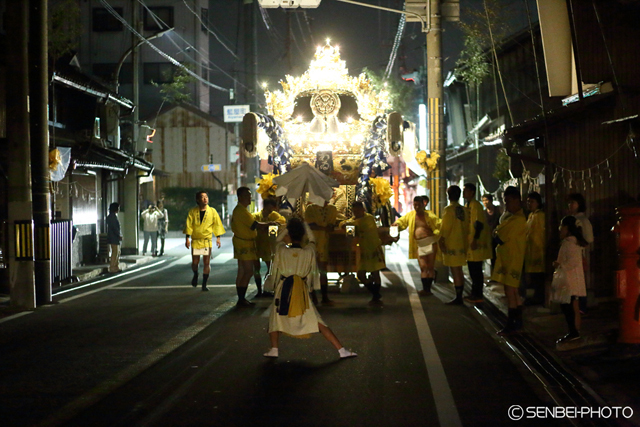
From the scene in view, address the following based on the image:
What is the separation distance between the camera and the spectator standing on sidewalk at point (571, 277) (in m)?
8.25

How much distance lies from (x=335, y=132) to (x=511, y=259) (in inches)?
320

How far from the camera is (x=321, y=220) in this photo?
12.5 m

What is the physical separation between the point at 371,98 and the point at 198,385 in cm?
1095

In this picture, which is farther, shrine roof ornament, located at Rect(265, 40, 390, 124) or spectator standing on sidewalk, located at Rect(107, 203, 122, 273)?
spectator standing on sidewalk, located at Rect(107, 203, 122, 273)

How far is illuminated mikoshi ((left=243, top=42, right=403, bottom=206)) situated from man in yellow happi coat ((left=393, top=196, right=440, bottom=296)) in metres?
2.10

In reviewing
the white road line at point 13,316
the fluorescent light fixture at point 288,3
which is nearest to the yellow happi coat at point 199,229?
the white road line at point 13,316

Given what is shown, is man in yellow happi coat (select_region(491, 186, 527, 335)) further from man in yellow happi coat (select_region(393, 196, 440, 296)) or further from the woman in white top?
man in yellow happi coat (select_region(393, 196, 440, 296))

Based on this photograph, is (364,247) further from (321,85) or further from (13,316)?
(13,316)

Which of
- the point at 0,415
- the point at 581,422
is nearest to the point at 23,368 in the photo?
the point at 0,415

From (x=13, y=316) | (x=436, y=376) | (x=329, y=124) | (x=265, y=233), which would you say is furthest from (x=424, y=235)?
(x=13, y=316)

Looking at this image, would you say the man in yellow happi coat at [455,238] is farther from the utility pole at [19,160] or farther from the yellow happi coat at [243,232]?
the utility pole at [19,160]

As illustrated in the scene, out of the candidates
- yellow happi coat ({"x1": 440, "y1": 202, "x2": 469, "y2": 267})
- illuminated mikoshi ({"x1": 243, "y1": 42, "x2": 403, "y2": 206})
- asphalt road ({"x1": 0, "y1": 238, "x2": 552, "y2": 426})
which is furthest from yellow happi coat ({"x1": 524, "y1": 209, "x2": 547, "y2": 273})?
illuminated mikoshi ({"x1": 243, "y1": 42, "x2": 403, "y2": 206})

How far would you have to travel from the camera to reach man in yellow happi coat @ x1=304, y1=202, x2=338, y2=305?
40.1 feet

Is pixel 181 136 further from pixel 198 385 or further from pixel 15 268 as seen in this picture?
pixel 198 385
